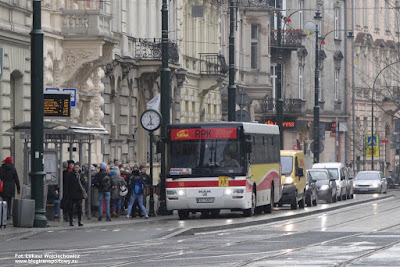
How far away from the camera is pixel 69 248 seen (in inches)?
959

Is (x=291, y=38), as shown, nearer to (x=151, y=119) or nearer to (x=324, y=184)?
(x=324, y=184)

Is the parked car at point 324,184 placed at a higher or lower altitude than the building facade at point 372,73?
lower

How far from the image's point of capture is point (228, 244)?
2567 cm

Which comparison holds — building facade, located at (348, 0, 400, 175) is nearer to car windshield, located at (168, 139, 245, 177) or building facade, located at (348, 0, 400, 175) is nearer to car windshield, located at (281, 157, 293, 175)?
car windshield, located at (281, 157, 293, 175)

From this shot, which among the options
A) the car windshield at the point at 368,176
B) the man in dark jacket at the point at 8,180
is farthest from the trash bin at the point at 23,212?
the car windshield at the point at 368,176

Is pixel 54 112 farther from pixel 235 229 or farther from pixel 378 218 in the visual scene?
pixel 378 218

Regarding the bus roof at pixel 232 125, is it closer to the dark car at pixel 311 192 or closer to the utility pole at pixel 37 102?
the dark car at pixel 311 192

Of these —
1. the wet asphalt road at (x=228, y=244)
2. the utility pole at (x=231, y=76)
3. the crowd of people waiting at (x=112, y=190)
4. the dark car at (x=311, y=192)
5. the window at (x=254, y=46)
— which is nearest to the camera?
the wet asphalt road at (x=228, y=244)

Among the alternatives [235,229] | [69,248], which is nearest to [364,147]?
[235,229]

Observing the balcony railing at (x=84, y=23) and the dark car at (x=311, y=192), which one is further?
the dark car at (x=311, y=192)

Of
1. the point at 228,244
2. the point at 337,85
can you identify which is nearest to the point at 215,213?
the point at 228,244

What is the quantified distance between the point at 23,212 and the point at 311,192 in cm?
1971

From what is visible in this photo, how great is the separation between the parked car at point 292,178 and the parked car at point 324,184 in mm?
4974

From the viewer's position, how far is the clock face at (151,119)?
37625 mm
